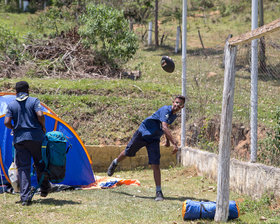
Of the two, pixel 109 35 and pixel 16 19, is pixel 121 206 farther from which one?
pixel 16 19

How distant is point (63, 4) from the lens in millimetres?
24391

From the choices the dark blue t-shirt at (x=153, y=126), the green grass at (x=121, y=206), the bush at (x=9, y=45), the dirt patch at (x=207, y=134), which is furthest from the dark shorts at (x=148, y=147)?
the bush at (x=9, y=45)

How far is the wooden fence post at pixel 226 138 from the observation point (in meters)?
5.25

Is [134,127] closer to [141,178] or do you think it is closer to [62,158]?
[141,178]

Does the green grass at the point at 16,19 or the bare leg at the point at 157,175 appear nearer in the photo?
the bare leg at the point at 157,175

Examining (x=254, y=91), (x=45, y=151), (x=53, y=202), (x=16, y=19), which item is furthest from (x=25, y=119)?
(x=16, y=19)

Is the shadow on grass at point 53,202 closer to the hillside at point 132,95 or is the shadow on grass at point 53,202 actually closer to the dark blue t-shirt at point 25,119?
the dark blue t-shirt at point 25,119

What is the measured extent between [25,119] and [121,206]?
1956 millimetres

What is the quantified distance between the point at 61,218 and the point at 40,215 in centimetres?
32

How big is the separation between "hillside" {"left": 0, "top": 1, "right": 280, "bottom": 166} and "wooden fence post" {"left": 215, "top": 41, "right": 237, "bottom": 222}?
245cm

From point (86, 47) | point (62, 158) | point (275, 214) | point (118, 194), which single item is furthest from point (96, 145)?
point (86, 47)

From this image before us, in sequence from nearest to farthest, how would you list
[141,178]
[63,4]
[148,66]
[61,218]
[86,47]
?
1. [61,218]
2. [141,178]
3. [86,47]
4. [148,66]
5. [63,4]

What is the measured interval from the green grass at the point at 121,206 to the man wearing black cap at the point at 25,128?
513 mm

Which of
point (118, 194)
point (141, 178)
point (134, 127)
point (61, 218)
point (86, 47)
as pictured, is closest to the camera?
point (61, 218)
